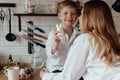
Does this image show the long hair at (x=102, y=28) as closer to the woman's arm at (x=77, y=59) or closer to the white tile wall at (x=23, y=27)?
the woman's arm at (x=77, y=59)

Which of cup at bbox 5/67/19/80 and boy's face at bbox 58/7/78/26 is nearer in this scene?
cup at bbox 5/67/19/80

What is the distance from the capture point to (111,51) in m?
1.15

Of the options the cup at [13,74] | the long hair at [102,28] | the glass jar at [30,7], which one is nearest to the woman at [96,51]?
the long hair at [102,28]

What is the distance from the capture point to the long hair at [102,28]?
1143 mm

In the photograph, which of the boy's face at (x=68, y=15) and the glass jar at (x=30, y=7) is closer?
the boy's face at (x=68, y=15)

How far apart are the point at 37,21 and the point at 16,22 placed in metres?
0.19

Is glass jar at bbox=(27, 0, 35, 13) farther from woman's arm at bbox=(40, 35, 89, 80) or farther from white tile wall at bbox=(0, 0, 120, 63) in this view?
woman's arm at bbox=(40, 35, 89, 80)

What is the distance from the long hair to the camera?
45.0 inches

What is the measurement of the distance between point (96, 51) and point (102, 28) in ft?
0.42

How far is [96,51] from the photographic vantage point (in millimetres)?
1137

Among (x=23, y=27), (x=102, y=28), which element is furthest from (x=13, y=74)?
(x=102, y=28)

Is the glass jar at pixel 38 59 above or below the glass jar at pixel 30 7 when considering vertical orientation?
below

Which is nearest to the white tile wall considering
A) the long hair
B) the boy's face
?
the boy's face

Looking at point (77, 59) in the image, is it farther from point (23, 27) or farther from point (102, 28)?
point (23, 27)
